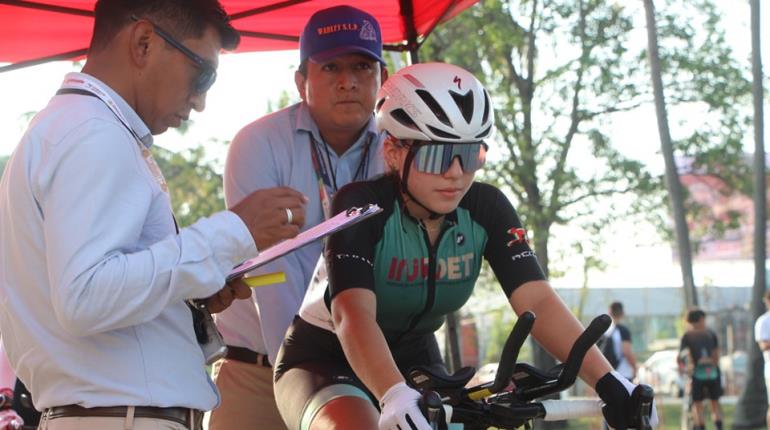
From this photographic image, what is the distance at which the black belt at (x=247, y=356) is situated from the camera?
4934mm

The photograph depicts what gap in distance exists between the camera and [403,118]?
395cm

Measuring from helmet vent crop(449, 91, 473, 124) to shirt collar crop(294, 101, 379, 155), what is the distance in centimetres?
86

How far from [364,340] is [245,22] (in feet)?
10.6

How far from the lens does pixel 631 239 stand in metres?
25.3

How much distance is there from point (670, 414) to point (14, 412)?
68.9ft

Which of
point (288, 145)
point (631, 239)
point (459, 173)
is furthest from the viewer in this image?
point (631, 239)

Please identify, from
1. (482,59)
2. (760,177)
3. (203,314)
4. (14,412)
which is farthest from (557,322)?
(482,59)

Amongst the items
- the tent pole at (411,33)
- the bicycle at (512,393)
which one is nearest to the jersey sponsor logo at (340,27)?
the tent pole at (411,33)

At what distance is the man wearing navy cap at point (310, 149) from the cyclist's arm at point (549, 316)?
0.96 meters

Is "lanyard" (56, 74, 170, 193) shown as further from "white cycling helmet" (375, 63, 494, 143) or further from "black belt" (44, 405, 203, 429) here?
"white cycling helmet" (375, 63, 494, 143)

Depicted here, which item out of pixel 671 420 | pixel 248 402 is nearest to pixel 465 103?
pixel 248 402

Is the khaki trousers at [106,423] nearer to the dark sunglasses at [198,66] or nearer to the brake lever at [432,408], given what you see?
the brake lever at [432,408]

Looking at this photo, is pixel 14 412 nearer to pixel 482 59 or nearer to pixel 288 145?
pixel 288 145

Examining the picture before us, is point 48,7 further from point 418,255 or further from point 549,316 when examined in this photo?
point 549,316
